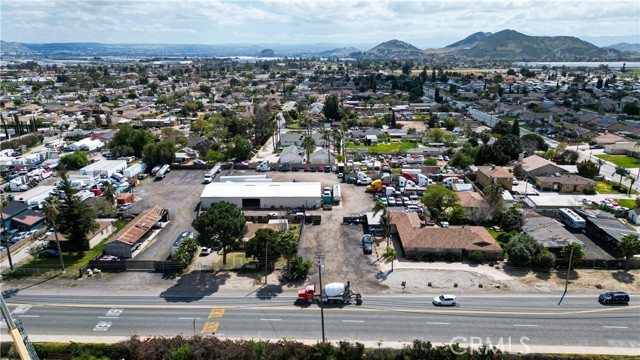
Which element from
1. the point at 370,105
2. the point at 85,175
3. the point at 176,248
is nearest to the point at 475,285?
the point at 176,248

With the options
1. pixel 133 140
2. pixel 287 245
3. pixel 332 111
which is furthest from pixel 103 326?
pixel 332 111

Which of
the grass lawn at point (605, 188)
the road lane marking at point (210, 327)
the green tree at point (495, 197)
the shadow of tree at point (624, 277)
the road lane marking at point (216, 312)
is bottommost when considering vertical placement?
the road lane marking at point (210, 327)

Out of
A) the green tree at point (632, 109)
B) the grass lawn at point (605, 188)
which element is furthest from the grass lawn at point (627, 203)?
the green tree at point (632, 109)

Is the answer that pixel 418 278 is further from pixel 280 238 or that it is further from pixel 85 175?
pixel 85 175

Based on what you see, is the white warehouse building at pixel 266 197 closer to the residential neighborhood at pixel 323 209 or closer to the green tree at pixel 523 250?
the residential neighborhood at pixel 323 209

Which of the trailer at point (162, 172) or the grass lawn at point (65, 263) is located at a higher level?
the trailer at point (162, 172)

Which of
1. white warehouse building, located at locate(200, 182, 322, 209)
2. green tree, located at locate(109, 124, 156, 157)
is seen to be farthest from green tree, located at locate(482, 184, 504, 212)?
green tree, located at locate(109, 124, 156, 157)

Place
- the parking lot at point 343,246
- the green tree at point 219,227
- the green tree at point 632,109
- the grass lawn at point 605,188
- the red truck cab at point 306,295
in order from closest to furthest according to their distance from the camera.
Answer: the red truck cab at point 306,295 < the green tree at point 219,227 < the parking lot at point 343,246 < the grass lawn at point 605,188 < the green tree at point 632,109

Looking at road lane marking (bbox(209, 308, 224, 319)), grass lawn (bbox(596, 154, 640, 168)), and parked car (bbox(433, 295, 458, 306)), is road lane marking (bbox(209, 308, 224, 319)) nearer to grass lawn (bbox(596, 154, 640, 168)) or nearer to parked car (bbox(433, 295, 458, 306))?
parked car (bbox(433, 295, 458, 306))
